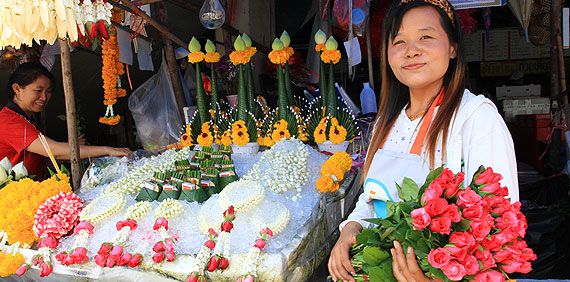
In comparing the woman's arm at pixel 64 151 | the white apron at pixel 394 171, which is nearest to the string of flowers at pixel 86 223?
the woman's arm at pixel 64 151

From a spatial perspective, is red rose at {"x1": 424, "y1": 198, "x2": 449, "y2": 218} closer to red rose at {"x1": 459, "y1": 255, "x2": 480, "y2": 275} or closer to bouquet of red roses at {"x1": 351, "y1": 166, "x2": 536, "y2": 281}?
bouquet of red roses at {"x1": 351, "y1": 166, "x2": 536, "y2": 281}

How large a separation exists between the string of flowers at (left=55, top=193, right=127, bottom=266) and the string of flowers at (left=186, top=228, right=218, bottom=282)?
20.2 inches

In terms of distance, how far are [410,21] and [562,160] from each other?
10.9 ft

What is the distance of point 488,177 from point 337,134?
1628 mm

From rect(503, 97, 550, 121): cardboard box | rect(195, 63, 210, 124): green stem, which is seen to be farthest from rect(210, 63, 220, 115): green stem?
rect(503, 97, 550, 121): cardboard box

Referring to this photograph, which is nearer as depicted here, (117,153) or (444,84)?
(444,84)

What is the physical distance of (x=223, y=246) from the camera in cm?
151

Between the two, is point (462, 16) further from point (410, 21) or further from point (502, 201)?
point (502, 201)

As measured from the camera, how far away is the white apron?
3.72ft

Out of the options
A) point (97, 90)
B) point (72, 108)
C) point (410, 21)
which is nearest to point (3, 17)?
point (72, 108)

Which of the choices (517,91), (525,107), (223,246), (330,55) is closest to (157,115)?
(330,55)

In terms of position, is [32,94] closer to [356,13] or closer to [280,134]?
[280,134]

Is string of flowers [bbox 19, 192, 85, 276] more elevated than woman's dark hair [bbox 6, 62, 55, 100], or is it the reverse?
woman's dark hair [bbox 6, 62, 55, 100]

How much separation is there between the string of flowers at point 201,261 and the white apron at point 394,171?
0.66 m
